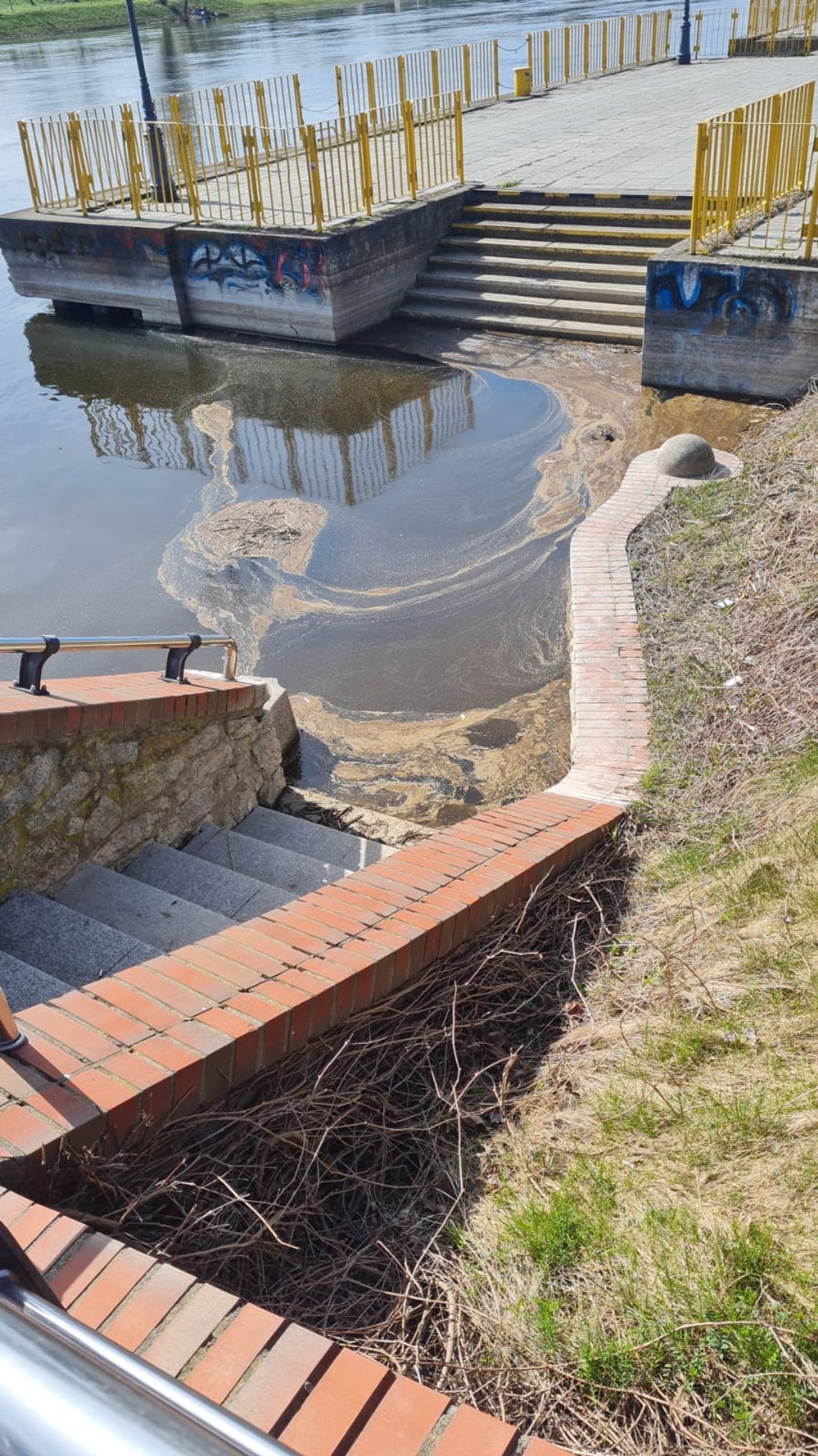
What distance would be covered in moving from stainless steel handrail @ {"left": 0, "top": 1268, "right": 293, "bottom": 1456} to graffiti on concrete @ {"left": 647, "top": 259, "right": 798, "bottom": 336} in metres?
11.6

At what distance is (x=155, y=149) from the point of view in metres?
15.8

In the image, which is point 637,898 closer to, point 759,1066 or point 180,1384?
point 759,1066

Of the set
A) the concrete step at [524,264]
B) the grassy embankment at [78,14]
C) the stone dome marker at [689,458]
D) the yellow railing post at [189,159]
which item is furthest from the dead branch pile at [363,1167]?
the grassy embankment at [78,14]

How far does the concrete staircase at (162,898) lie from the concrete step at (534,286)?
996cm

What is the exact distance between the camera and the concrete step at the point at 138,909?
13.8 feet

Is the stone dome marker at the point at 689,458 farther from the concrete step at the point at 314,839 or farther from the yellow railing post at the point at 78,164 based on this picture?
the yellow railing post at the point at 78,164

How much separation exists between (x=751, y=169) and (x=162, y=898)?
36.4ft

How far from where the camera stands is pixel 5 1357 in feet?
1.98

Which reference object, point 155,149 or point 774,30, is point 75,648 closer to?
point 155,149

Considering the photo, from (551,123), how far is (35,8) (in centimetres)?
5818

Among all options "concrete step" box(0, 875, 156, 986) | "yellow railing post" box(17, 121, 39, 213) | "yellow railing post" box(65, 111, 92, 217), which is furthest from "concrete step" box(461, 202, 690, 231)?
"concrete step" box(0, 875, 156, 986)

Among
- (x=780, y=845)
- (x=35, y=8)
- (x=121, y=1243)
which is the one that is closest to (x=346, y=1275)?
(x=121, y=1243)

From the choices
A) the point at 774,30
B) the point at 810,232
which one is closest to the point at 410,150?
the point at 810,232

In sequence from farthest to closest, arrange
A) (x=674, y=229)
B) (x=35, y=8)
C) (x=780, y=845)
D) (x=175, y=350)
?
1. (x=35, y=8)
2. (x=175, y=350)
3. (x=674, y=229)
4. (x=780, y=845)
